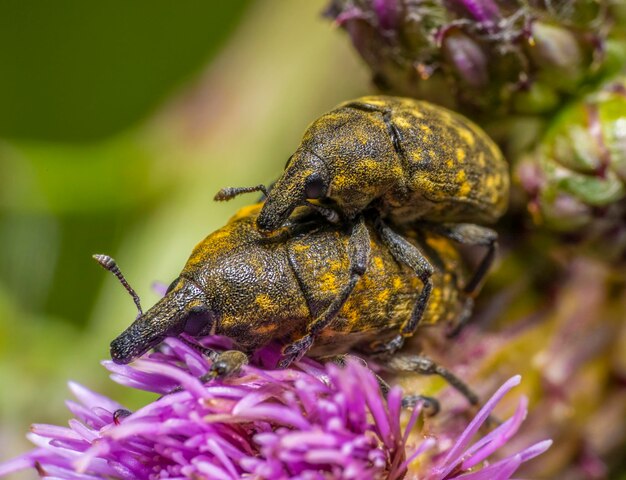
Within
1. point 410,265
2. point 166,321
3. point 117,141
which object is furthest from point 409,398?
point 117,141

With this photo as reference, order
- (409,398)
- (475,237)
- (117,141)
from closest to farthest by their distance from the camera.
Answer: (409,398) → (475,237) → (117,141)

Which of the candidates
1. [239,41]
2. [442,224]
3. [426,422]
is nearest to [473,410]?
[426,422]

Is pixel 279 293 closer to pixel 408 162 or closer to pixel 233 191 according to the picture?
pixel 233 191

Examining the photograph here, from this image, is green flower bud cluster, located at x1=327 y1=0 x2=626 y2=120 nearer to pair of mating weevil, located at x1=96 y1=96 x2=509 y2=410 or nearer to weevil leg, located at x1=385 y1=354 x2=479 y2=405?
pair of mating weevil, located at x1=96 y1=96 x2=509 y2=410

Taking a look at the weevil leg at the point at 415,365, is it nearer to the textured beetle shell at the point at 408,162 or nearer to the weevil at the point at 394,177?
the weevil at the point at 394,177

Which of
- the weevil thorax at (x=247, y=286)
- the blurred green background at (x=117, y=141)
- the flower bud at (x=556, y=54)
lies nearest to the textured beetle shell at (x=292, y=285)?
the weevil thorax at (x=247, y=286)

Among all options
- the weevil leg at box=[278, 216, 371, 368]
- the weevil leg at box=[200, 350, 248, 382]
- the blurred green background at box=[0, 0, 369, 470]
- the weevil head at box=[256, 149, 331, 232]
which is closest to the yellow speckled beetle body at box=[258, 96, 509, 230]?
the weevil head at box=[256, 149, 331, 232]
